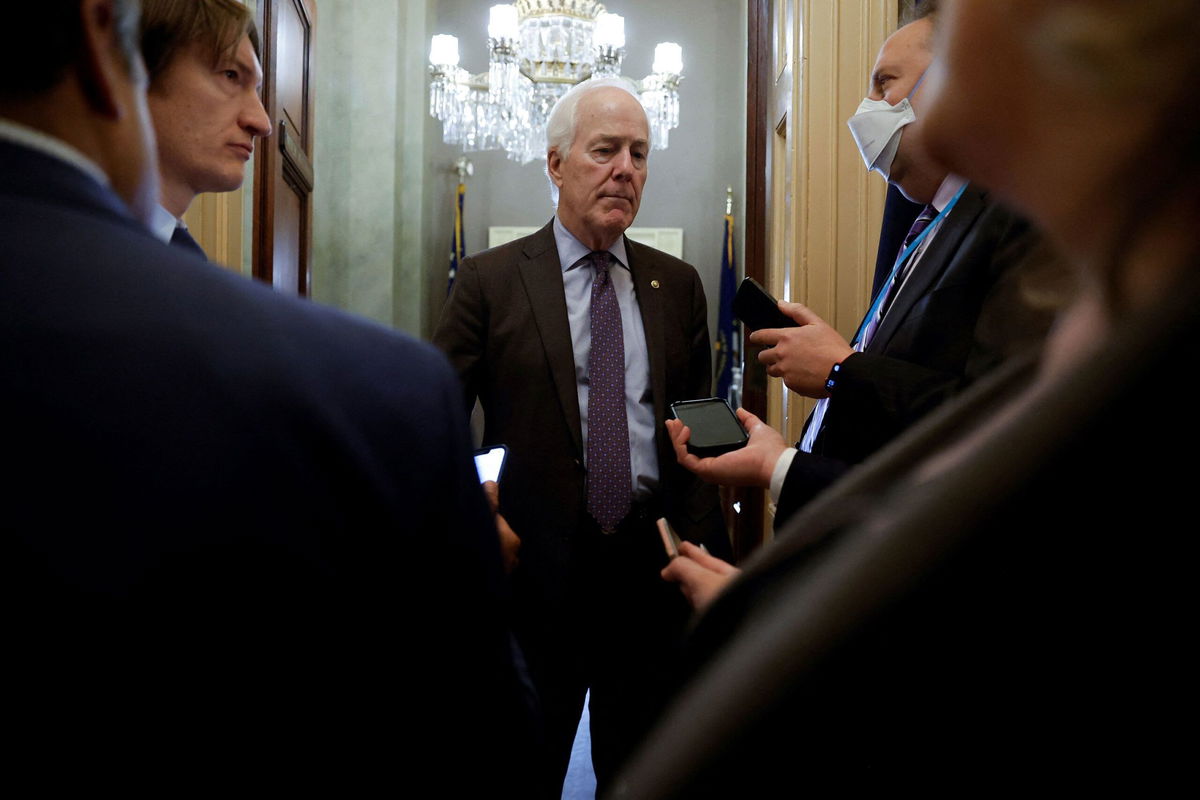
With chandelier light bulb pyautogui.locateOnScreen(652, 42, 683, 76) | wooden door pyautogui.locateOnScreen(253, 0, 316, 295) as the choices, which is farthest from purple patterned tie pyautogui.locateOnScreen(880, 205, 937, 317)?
chandelier light bulb pyautogui.locateOnScreen(652, 42, 683, 76)

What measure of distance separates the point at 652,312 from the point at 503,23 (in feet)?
11.0

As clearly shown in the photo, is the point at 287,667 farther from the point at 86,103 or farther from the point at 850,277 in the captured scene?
the point at 850,277

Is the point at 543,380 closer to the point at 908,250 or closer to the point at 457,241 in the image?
the point at 908,250

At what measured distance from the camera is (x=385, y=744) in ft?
1.91

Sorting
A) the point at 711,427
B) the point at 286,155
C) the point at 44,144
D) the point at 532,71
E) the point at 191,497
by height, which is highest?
the point at 532,71

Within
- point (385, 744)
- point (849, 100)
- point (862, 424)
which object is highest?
point (849, 100)

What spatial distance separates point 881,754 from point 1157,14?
1.29 feet

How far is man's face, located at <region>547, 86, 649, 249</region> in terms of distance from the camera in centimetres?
224

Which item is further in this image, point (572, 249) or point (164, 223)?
point (572, 249)

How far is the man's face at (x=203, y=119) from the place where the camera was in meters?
1.48

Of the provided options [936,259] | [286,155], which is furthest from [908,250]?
[286,155]

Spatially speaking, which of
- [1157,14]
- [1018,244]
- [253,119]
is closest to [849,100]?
[1018,244]

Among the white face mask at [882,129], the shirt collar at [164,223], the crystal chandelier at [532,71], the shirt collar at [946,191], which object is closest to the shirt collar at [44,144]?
the shirt collar at [164,223]

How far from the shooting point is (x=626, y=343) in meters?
2.20
